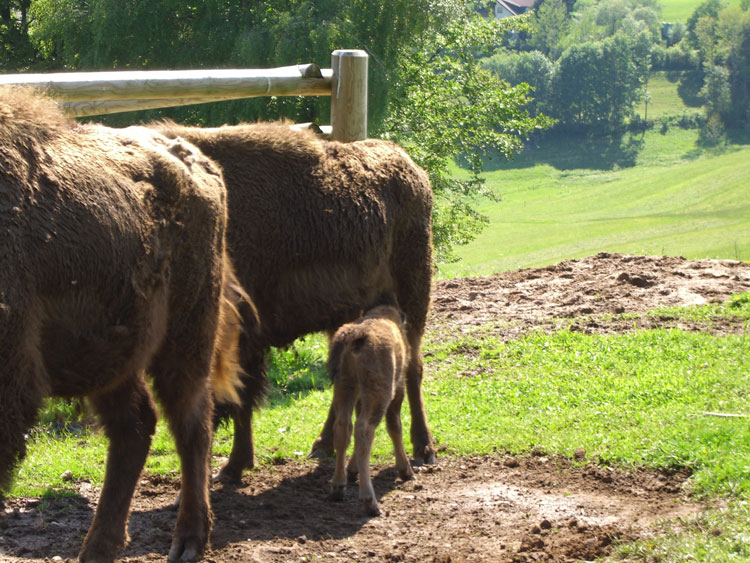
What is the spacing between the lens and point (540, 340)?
30.0 ft

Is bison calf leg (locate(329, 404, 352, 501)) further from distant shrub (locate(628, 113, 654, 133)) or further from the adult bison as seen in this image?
distant shrub (locate(628, 113, 654, 133))

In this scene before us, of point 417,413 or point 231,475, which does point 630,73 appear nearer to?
point 417,413

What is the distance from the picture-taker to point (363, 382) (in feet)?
17.7

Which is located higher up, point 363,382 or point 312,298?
point 312,298

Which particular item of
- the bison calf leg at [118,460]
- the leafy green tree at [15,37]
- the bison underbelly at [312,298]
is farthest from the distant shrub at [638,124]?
the bison calf leg at [118,460]

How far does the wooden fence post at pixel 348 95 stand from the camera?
6.89m

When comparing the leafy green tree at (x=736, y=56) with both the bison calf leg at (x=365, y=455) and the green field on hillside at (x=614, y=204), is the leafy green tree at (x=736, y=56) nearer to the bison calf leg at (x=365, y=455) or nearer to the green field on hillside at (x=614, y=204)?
the green field on hillside at (x=614, y=204)

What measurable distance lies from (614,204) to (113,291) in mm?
60157

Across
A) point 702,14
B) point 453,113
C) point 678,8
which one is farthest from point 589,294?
point 678,8

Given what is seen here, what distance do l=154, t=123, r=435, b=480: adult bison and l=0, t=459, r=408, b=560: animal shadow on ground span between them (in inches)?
15.7

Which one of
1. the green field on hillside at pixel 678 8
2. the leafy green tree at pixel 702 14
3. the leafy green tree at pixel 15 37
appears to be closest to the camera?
the leafy green tree at pixel 15 37

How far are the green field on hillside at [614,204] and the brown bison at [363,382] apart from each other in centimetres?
998

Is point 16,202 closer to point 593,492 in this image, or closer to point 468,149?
point 593,492

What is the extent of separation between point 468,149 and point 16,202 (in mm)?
21844
